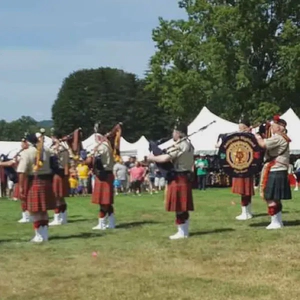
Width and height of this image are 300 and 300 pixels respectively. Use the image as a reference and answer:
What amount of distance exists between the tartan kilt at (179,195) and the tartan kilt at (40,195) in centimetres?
179

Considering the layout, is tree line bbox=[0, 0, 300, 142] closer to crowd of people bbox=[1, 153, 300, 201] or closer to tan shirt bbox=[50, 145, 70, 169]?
crowd of people bbox=[1, 153, 300, 201]

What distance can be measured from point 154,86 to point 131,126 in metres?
25.3

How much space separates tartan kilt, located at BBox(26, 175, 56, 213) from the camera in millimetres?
11477

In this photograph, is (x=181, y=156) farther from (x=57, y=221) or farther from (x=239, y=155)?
(x=57, y=221)

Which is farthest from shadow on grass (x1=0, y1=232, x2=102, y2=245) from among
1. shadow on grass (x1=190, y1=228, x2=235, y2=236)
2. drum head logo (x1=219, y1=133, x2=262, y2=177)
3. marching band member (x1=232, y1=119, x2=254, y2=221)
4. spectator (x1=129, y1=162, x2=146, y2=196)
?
spectator (x1=129, y1=162, x2=146, y2=196)

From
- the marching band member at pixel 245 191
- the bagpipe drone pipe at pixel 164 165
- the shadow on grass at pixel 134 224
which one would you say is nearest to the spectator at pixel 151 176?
the shadow on grass at pixel 134 224

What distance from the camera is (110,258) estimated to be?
978 cm

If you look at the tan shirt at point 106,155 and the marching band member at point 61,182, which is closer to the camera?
the tan shirt at point 106,155

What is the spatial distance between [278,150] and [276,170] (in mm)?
315

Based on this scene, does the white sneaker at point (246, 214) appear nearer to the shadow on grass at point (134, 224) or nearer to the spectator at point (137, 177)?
the shadow on grass at point (134, 224)

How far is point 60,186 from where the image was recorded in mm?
14305

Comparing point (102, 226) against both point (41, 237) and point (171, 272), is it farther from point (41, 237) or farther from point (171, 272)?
point (171, 272)

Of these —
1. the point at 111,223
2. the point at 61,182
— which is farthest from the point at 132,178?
the point at 111,223

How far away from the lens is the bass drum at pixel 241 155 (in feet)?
40.4
